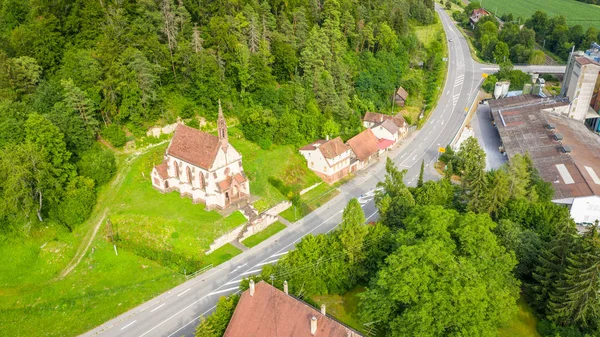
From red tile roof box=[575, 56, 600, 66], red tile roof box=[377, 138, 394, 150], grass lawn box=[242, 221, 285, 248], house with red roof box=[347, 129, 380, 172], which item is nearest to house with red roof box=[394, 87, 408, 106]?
red tile roof box=[377, 138, 394, 150]

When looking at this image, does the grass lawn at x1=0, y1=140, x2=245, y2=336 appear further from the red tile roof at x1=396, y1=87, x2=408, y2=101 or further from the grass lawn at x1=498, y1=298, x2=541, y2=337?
the red tile roof at x1=396, y1=87, x2=408, y2=101

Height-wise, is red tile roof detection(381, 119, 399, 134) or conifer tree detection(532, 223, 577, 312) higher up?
conifer tree detection(532, 223, 577, 312)

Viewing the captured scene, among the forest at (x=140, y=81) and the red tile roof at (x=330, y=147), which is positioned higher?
the forest at (x=140, y=81)

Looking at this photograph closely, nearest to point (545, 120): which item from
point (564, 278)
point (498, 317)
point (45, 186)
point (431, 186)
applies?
point (431, 186)

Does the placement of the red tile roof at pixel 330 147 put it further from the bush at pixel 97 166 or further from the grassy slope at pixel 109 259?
the bush at pixel 97 166

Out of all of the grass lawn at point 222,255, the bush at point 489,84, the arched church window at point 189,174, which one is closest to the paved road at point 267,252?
the grass lawn at point 222,255
